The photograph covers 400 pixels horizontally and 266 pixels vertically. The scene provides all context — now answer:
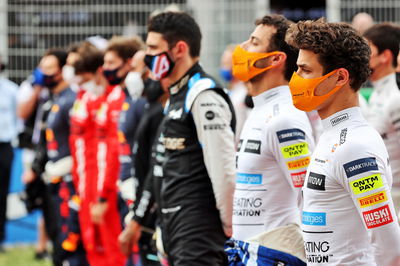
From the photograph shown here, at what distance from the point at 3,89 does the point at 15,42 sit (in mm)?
777

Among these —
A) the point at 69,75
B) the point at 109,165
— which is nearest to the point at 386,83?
the point at 109,165

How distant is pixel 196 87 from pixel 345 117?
1681 mm

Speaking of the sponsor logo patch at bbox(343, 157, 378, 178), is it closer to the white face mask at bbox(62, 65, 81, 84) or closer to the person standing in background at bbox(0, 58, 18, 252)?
the white face mask at bbox(62, 65, 81, 84)

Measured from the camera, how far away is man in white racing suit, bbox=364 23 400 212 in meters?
5.67

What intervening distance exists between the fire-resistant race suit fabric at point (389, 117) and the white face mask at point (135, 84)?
7.68 ft

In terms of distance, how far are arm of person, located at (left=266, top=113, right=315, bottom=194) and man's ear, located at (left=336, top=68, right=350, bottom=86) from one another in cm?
60

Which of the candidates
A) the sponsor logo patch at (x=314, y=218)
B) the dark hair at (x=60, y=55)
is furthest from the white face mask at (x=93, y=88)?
the sponsor logo patch at (x=314, y=218)

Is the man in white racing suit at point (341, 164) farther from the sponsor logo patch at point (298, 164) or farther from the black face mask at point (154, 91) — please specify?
the black face mask at point (154, 91)

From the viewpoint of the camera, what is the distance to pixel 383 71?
19.8 ft

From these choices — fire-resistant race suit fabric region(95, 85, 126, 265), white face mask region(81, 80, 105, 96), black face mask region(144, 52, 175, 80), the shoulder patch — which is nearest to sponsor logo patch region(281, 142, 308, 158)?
the shoulder patch

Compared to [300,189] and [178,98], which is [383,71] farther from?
[300,189]

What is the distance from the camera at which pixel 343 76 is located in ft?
13.0

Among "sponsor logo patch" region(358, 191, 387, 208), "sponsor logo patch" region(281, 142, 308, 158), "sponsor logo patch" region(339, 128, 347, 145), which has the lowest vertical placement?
"sponsor logo patch" region(358, 191, 387, 208)

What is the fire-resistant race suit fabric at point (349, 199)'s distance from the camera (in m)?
3.69
